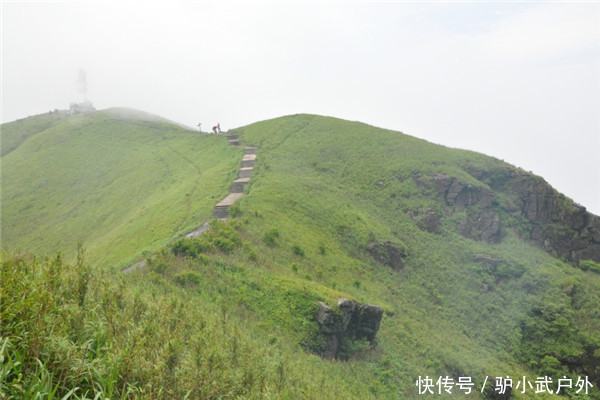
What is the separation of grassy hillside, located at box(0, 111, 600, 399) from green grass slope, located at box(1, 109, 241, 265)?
6088 mm

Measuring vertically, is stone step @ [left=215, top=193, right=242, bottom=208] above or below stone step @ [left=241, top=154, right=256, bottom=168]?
below

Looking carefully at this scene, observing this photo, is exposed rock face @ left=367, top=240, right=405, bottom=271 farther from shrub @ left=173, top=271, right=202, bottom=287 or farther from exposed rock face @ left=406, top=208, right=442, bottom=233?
shrub @ left=173, top=271, right=202, bottom=287

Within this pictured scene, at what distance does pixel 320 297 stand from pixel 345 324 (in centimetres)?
176

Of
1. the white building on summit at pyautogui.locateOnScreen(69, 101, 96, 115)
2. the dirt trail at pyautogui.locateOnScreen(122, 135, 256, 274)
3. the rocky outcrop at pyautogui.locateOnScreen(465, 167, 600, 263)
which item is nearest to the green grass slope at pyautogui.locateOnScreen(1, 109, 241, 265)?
the dirt trail at pyautogui.locateOnScreen(122, 135, 256, 274)

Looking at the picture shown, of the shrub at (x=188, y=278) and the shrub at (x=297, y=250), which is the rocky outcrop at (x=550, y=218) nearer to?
the shrub at (x=297, y=250)

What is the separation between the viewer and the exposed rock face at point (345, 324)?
15734 mm

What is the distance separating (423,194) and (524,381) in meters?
22.9

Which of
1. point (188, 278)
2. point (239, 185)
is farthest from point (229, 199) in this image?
point (188, 278)

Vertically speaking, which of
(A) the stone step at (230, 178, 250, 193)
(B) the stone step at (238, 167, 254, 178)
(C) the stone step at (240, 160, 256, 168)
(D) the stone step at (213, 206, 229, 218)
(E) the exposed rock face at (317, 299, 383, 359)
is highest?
(C) the stone step at (240, 160, 256, 168)

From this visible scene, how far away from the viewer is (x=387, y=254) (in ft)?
96.7

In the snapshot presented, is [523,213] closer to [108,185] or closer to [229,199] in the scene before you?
[229,199]

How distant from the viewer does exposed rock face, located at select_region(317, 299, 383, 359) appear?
1573 cm

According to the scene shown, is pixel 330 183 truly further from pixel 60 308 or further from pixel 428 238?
pixel 60 308

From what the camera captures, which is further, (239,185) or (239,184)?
(239,184)
